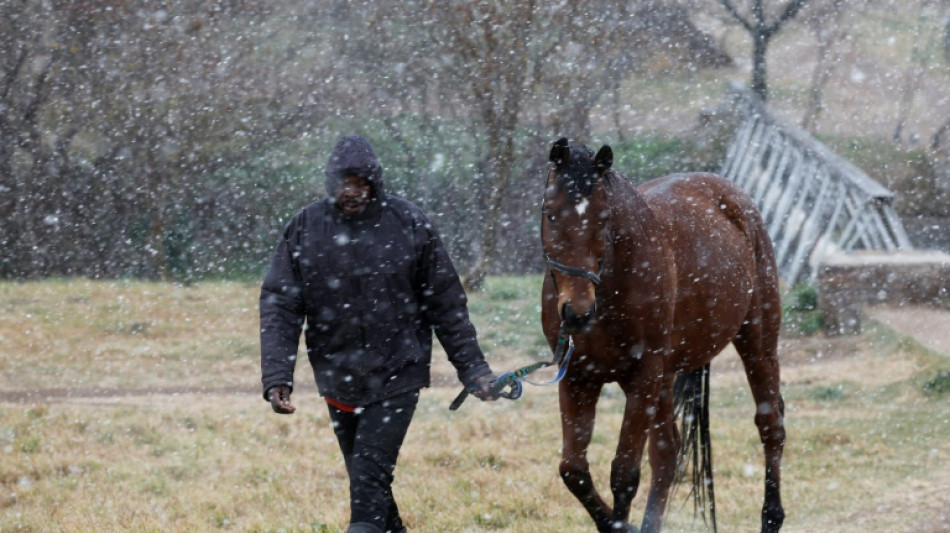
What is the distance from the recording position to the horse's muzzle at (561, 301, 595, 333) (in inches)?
145

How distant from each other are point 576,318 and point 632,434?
88 centimetres

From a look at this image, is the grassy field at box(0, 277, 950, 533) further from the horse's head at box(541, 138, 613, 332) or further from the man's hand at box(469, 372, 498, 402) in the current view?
the horse's head at box(541, 138, 613, 332)

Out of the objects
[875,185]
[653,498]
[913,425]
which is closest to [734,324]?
[653,498]

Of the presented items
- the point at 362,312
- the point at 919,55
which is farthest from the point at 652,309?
the point at 919,55

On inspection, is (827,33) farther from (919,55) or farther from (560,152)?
(560,152)

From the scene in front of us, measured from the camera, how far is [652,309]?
426 cm

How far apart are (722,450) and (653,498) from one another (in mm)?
2348

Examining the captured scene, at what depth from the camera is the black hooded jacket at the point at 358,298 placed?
384 centimetres

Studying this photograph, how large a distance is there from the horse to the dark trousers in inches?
26.3

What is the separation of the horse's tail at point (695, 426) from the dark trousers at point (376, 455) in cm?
211

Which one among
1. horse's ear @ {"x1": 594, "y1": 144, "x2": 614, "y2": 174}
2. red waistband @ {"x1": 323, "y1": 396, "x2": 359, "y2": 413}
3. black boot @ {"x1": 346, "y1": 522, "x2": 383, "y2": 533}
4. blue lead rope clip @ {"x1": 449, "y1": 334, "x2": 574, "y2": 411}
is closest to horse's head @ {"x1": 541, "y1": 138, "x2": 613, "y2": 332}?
horse's ear @ {"x1": 594, "y1": 144, "x2": 614, "y2": 174}

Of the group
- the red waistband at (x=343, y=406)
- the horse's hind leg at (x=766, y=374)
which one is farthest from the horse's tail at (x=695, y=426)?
the red waistband at (x=343, y=406)

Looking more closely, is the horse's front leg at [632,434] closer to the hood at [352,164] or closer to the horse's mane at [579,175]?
the horse's mane at [579,175]

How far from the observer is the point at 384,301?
3.86 m
